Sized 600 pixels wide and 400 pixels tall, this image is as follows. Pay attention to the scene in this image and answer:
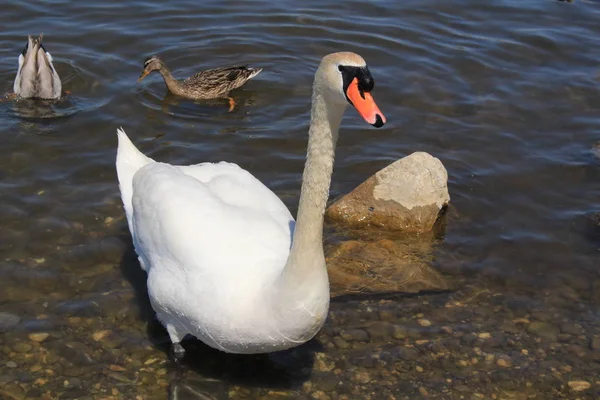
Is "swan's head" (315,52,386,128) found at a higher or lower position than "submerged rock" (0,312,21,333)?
higher

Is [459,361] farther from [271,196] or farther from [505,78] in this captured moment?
[505,78]

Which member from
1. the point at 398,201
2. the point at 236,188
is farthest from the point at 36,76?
the point at 398,201

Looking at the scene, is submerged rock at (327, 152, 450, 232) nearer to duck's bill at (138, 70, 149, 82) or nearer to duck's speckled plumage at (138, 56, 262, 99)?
duck's speckled plumage at (138, 56, 262, 99)

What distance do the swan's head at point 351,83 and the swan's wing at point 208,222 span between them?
141 cm

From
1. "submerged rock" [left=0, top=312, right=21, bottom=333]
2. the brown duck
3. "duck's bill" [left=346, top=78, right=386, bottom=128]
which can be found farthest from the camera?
the brown duck

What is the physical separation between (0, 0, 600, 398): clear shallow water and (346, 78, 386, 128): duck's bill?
2.55m

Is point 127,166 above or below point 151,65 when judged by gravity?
below

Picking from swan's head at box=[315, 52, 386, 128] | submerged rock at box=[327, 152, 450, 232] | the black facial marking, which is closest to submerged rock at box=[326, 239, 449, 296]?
submerged rock at box=[327, 152, 450, 232]

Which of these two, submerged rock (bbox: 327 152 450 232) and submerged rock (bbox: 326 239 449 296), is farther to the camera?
submerged rock (bbox: 327 152 450 232)

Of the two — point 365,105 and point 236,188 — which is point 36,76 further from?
point 365,105

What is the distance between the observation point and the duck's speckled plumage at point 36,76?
10.4m

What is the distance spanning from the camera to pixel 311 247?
549 centimetres

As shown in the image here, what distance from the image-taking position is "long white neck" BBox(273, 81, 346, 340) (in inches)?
209

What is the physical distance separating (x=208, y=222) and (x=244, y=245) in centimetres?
38
